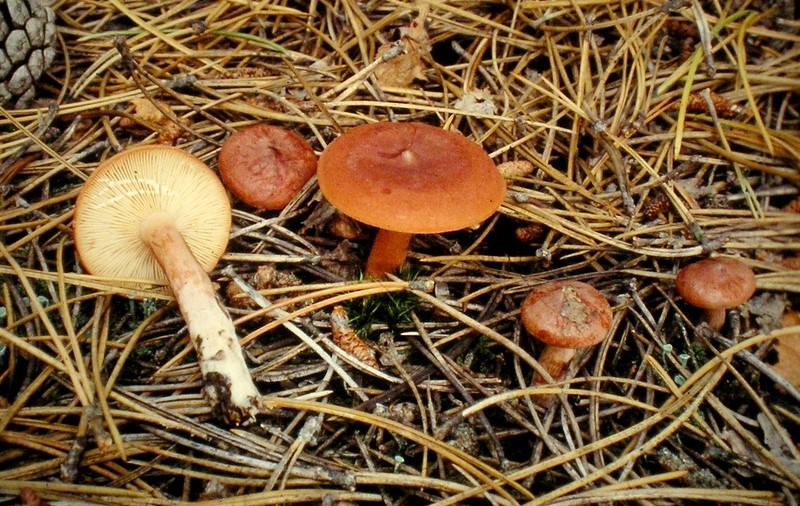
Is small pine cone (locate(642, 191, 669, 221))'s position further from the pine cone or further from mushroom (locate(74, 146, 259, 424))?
the pine cone

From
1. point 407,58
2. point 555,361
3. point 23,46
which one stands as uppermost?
point 23,46

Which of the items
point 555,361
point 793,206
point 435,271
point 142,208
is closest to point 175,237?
point 142,208

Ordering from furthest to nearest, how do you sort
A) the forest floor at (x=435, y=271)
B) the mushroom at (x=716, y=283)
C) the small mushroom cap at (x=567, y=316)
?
the mushroom at (x=716, y=283), the small mushroom cap at (x=567, y=316), the forest floor at (x=435, y=271)

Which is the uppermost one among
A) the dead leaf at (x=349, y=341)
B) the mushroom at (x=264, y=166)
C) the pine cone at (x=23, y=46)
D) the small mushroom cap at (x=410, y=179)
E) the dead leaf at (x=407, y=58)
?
the pine cone at (x=23, y=46)

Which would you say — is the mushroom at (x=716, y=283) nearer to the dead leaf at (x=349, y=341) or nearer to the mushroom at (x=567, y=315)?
the mushroom at (x=567, y=315)

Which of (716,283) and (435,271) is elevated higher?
(716,283)

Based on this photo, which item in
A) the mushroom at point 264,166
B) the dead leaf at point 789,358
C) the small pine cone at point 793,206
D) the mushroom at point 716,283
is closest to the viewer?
the mushroom at point 716,283

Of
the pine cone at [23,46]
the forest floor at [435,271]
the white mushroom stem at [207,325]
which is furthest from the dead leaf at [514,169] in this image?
the pine cone at [23,46]

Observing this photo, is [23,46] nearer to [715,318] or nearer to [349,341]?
[349,341]

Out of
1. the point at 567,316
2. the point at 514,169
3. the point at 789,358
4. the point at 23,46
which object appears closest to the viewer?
the point at 567,316
